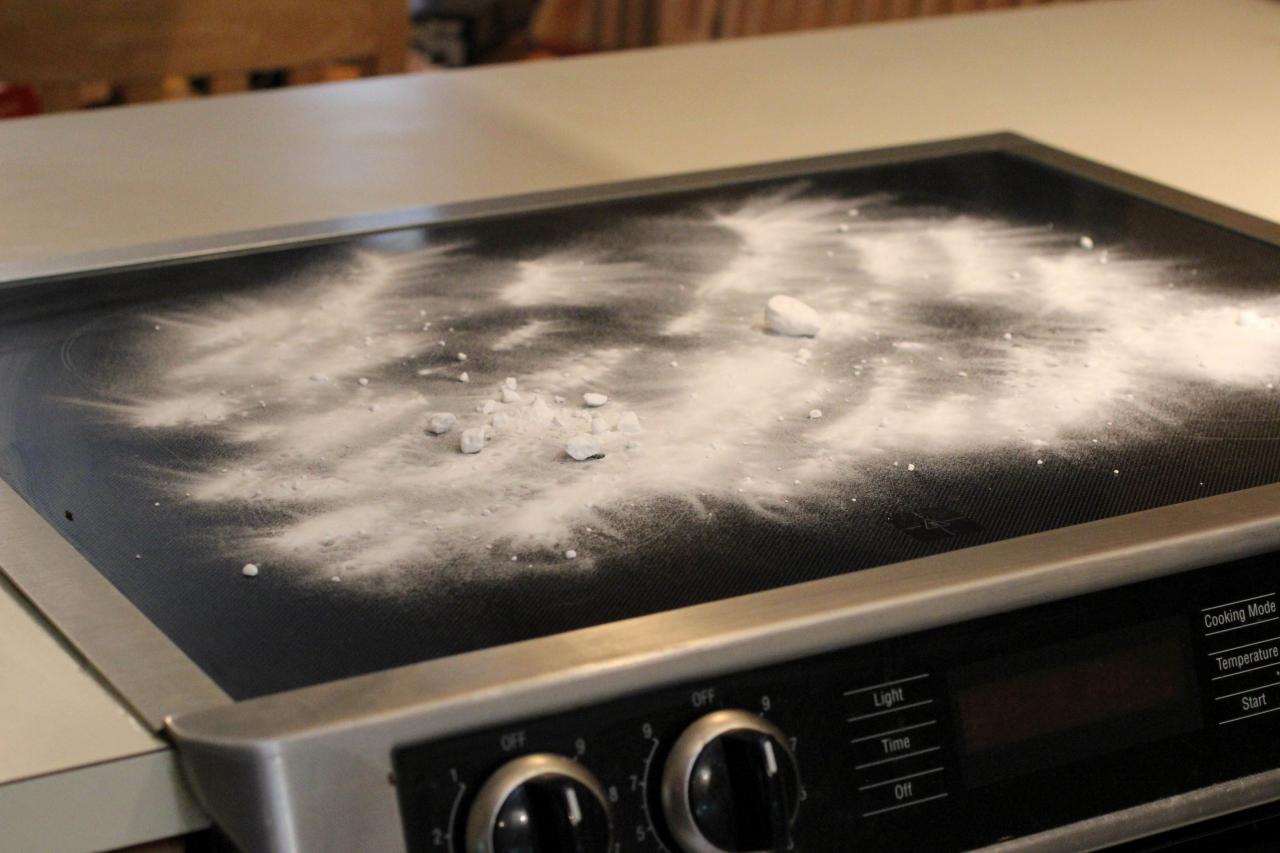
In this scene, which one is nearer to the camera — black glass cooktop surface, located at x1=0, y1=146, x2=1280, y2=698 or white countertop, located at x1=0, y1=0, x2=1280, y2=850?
black glass cooktop surface, located at x1=0, y1=146, x2=1280, y2=698

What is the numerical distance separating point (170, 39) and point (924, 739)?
159 cm

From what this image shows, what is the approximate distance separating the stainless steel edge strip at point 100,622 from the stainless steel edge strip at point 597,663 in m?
0.02

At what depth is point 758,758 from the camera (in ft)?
2.00

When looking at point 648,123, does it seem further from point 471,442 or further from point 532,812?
point 532,812

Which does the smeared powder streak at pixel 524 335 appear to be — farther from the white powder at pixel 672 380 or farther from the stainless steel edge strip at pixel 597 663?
the stainless steel edge strip at pixel 597 663

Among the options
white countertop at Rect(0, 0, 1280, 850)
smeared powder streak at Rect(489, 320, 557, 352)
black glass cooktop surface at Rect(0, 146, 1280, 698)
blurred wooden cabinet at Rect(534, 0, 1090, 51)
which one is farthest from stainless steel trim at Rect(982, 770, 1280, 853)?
blurred wooden cabinet at Rect(534, 0, 1090, 51)

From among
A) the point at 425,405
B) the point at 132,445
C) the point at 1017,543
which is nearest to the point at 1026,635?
the point at 1017,543

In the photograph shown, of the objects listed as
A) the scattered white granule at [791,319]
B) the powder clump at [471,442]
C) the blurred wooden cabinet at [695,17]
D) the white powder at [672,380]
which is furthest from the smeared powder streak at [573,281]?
the blurred wooden cabinet at [695,17]

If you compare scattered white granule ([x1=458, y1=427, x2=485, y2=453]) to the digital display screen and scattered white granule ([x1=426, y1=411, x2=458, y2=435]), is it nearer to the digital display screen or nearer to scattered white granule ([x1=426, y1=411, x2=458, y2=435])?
scattered white granule ([x1=426, y1=411, x2=458, y2=435])

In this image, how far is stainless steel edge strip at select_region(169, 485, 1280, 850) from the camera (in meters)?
0.56

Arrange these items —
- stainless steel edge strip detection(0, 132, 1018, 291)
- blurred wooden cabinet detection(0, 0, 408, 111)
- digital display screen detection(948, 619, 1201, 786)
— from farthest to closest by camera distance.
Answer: blurred wooden cabinet detection(0, 0, 408, 111), stainless steel edge strip detection(0, 132, 1018, 291), digital display screen detection(948, 619, 1201, 786)

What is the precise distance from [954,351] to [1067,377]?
7 centimetres

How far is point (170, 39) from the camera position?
76.9 inches

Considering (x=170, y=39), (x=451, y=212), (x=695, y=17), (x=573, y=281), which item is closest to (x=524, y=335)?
(x=573, y=281)
